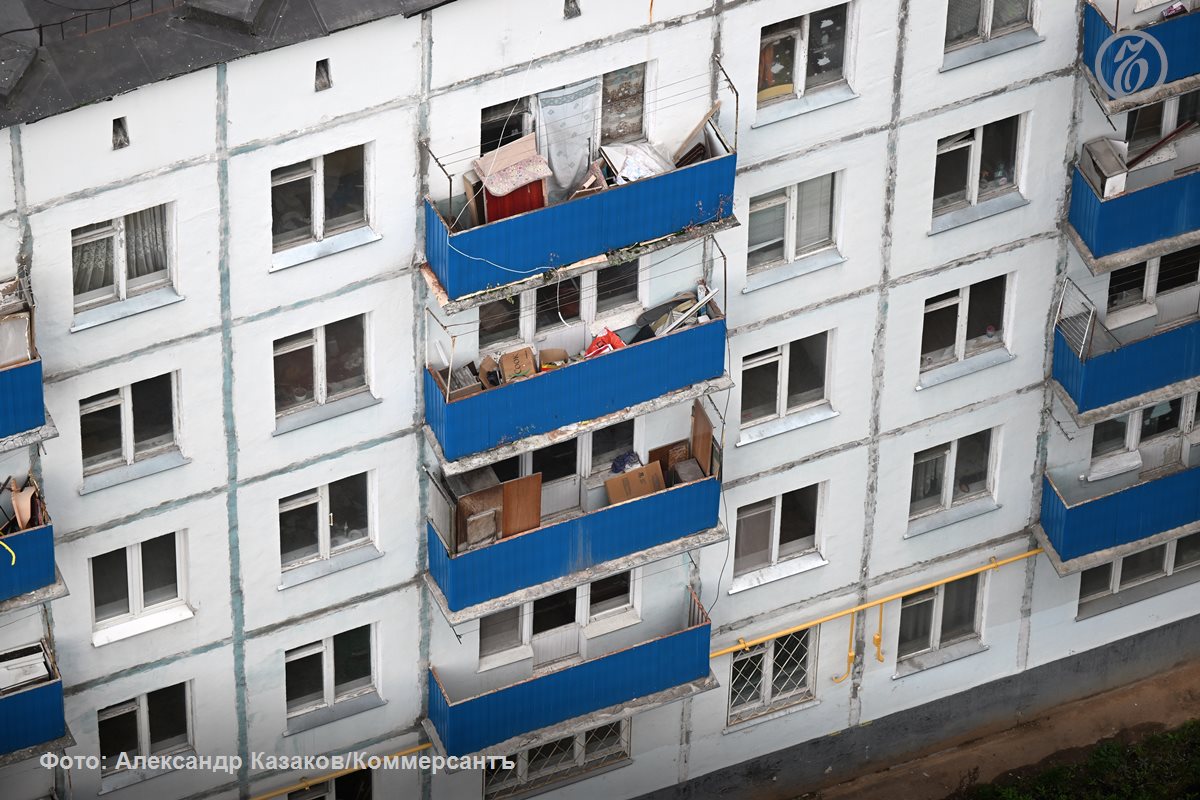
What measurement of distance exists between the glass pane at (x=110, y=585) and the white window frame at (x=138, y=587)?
0.11 ft

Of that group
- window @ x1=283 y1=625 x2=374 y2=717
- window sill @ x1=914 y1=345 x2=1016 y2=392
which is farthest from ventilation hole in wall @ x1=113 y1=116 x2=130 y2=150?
window sill @ x1=914 y1=345 x2=1016 y2=392

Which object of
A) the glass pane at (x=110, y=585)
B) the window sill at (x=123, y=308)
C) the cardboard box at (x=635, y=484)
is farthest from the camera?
the cardboard box at (x=635, y=484)

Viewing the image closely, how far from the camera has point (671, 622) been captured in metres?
53.4

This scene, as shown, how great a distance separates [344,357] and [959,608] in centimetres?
1546

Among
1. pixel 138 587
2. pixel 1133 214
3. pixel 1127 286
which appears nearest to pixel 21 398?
pixel 138 587

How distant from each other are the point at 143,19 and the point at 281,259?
15.7 feet

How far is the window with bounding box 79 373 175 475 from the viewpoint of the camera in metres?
45.8

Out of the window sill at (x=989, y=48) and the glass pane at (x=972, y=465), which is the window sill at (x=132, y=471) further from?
Result: the glass pane at (x=972, y=465)

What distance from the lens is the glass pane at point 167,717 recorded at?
49906 mm

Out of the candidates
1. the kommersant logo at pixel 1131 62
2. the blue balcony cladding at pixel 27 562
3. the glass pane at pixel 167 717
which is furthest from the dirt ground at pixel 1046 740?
the blue balcony cladding at pixel 27 562

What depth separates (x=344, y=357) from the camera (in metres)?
47.5

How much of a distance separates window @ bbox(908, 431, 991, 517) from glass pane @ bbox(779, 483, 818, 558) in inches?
76.1

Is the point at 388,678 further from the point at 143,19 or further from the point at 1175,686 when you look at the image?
the point at 1175,686

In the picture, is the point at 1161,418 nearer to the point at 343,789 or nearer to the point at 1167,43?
the point at 1167,43
